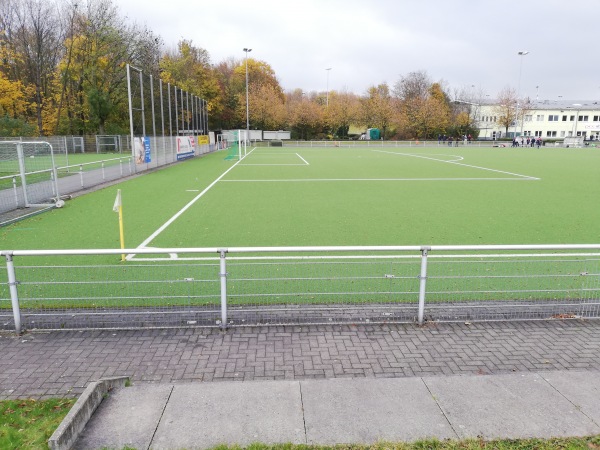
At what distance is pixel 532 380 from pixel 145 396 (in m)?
3.61

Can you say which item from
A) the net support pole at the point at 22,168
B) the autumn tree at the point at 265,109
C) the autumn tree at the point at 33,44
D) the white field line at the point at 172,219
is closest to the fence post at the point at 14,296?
the white field line at the point at 172,219

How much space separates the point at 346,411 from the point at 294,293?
2.41 meters

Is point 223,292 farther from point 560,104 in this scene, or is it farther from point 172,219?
point 560,104

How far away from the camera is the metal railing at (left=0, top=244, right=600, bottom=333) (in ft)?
18.3

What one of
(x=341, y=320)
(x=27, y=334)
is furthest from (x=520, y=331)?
(x=27, y=334)

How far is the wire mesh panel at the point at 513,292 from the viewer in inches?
233

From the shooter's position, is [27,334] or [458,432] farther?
[27,334]

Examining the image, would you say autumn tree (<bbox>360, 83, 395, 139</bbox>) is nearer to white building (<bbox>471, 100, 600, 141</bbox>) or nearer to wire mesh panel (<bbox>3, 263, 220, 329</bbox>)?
white building (<bbox>471, 100, 600, 141</bbox>)

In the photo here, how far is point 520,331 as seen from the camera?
218 inches

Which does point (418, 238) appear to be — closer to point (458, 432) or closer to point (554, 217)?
point (554, 217)

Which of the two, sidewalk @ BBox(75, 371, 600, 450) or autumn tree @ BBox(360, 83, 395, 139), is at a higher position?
autumn tree @ BBox(360, 83, 395, 139)

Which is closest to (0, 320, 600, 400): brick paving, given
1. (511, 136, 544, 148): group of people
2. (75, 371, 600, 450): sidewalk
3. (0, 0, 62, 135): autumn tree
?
(75, 371, 600, 450): sidewalk

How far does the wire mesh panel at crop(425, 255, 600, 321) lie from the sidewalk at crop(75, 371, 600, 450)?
1.55 meters

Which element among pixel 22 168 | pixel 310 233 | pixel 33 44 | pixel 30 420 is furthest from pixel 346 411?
pixel 33 44
